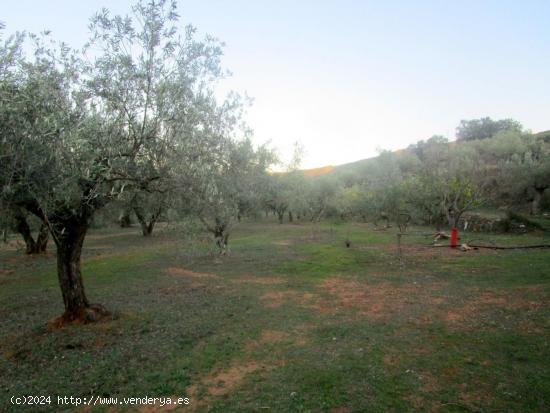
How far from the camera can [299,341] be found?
10992 millimetres

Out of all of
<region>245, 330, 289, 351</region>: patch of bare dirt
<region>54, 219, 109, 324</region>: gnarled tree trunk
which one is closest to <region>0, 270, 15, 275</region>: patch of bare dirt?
<region>54, 219, 109, 324</region>: gnarled tree trunk

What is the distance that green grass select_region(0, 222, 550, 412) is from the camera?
7734 millimetres

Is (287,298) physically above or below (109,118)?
below

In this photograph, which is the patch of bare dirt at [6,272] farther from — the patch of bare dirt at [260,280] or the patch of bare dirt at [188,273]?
the patch of bare dirt at [260,280]

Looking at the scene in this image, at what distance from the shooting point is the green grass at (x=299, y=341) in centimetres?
773

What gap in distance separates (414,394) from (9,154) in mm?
9609

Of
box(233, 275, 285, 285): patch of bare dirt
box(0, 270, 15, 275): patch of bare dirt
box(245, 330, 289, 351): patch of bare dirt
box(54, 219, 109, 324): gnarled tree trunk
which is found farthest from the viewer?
box(0, 270, 15, 275): patch of bare dirt

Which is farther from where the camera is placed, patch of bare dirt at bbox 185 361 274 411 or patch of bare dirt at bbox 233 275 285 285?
patch of bare dirt at bbox 233 275 285 285

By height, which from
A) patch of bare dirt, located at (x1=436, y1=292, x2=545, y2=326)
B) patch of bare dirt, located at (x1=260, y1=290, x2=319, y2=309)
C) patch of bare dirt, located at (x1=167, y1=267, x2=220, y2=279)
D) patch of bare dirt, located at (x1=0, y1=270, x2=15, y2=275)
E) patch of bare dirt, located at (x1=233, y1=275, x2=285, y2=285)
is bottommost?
Result: patch of bare dirt, located at (x1=436, y1=292, x2=545, y2=326)

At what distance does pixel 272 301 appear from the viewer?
15.9 m

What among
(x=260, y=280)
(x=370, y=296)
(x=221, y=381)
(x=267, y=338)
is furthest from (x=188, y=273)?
(x=221, y=381)

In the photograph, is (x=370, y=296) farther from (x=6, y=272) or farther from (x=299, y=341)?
(x=6, y=272)

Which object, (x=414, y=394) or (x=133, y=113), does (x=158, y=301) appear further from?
(x=414, y=394)

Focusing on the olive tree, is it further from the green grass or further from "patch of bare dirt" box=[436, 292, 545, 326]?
"patch of bare dirt" box=[436, 292, 545, 326]
